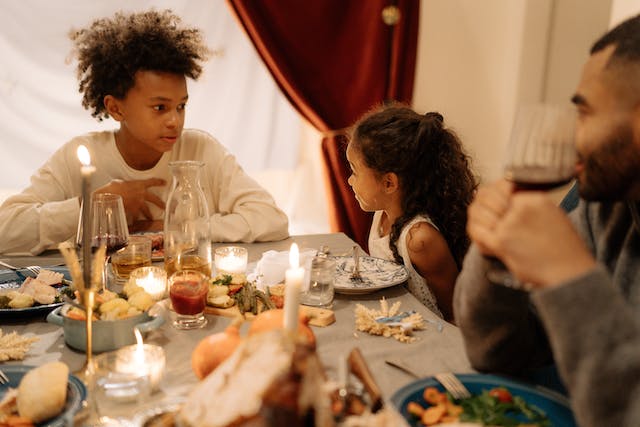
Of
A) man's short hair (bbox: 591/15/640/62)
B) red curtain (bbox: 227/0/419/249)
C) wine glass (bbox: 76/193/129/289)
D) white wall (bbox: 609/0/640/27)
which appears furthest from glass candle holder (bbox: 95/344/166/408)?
white wall (bbox: 609/0/640/27)

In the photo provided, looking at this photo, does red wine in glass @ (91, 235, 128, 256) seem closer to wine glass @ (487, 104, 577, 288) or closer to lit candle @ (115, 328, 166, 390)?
lit candle @ (115, 328, 166, 390)

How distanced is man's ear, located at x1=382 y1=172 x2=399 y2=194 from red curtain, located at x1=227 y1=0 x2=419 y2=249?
122 centimetres

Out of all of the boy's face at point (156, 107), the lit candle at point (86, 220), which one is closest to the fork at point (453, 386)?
the lit candle at point (86, 220)

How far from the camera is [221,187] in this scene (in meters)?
2.42

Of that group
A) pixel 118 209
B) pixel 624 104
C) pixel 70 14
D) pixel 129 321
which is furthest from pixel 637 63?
pixel 70 14

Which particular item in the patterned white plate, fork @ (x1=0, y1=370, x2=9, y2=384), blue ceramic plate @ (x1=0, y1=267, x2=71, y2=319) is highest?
the patterned white plate

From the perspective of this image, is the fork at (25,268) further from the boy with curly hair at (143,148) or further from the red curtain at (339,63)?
the red curtain at (339,63)

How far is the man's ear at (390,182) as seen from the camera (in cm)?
203

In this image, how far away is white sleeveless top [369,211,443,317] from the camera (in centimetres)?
175

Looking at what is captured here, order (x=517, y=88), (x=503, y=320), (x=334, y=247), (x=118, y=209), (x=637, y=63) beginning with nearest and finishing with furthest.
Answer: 1. (x=637, y=63)
2. (x=503, y=320)
3. (x=118, y=209)
4. (x=334, y=247)
5. (x=517, y=88)

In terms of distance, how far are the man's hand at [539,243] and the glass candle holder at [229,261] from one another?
3.12ft

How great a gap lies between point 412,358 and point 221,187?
148cm

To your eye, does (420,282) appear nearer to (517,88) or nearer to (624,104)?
(624,104)

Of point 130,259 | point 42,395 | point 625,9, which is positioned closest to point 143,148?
point 130,259
